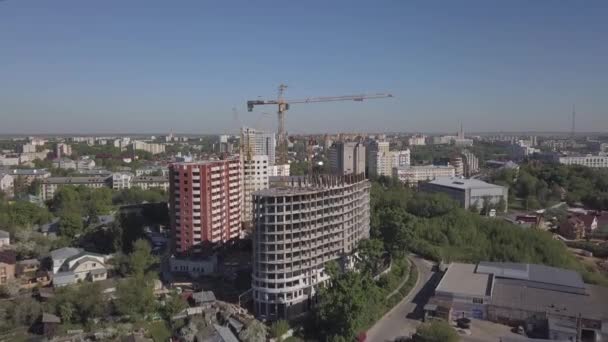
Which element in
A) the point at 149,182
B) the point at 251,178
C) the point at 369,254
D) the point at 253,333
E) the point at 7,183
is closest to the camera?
the point at 253,333

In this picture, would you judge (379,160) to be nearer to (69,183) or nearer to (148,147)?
(69,183)

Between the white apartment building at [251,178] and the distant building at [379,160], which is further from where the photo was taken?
the distant building at [379,160]

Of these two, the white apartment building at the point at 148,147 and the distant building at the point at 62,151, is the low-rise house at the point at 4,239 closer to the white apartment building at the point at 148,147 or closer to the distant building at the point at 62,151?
the distant building at the point at 62,151

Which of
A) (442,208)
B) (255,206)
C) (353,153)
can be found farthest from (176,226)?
(353,153)

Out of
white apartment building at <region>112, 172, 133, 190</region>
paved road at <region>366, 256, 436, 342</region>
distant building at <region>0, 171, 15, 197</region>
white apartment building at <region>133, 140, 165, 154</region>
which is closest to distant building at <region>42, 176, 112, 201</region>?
white apartment building at <region>112, 172, 133, 190</region>

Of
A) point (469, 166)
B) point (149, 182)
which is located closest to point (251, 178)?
point (149, 182)

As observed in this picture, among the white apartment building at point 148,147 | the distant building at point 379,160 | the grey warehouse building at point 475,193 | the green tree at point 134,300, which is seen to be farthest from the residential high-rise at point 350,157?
the white apartment building at point 148,147

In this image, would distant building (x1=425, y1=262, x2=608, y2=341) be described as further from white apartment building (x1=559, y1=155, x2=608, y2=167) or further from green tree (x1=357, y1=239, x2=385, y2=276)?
white apartment building (x1=559, y1=155, x2=608, y2=167)
